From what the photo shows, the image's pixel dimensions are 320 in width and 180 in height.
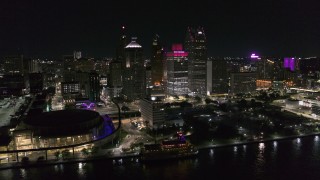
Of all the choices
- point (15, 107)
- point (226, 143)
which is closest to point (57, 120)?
point (226, 143)

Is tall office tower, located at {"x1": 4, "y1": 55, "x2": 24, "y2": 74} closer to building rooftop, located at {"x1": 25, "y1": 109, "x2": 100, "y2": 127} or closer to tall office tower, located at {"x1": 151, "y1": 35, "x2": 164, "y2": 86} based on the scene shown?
tall office tower, located at {"x1": 151, "y1": 35, "x2": 164, "y2": 86}

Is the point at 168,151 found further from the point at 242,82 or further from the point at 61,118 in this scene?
the point at 242,82

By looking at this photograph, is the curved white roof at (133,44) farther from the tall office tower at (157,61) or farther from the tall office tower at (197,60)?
the tall office tower at (157,61)

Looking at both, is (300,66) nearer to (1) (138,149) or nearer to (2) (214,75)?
(2) (214,75)

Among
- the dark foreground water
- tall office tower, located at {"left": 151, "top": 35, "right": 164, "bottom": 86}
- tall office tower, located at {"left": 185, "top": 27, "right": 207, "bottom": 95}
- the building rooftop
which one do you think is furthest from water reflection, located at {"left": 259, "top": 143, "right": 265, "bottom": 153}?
tall office tower, located at {"left": 151, "top": 35, "right": 164, "bottom": 86}

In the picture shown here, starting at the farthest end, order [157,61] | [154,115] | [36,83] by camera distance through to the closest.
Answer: [157,61] → [36,83] → [154,115]

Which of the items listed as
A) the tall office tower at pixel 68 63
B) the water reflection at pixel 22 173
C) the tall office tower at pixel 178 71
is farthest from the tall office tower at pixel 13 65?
the water reflection at pixel 22 173

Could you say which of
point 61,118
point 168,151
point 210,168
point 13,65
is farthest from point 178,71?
point 13,65

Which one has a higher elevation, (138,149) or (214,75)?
(214,75)
